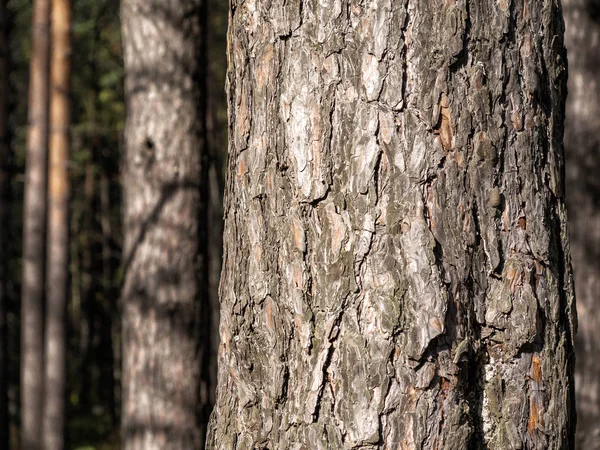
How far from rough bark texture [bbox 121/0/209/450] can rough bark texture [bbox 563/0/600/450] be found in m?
2.47

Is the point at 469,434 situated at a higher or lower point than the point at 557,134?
lower

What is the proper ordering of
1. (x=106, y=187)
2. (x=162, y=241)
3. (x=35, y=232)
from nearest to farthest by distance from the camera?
(x=162, y=241), (x=35, y=232), (x=106, y=187)

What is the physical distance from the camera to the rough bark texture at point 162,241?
17.1 feet

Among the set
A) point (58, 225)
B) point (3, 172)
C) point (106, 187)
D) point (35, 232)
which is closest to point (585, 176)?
point (58, 225)

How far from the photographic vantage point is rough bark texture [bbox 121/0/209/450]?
522 centimetres

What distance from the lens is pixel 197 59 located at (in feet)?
17.7

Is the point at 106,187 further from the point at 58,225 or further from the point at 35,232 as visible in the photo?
the point at 58,225

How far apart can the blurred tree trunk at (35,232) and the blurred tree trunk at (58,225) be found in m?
0.12

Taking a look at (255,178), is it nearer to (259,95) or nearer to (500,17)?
(259,95)

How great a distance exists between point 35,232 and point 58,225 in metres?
0.49

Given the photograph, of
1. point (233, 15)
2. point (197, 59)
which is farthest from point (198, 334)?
point (233, 15)

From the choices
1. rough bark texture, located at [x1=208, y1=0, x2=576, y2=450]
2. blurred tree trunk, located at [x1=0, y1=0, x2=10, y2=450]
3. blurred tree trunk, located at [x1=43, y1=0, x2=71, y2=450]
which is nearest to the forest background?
blurred tree trunk, located at [x1=0, y1=0, x2=10, y2=450]

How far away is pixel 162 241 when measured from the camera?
5.25 meters

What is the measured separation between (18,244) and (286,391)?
70.6ft
